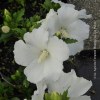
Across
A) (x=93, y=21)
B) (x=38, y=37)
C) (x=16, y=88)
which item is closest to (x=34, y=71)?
(x=38, y=37)

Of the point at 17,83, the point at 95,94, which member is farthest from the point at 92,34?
the point at 17,83

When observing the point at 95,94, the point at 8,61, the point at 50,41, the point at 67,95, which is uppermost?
the point at 50,41

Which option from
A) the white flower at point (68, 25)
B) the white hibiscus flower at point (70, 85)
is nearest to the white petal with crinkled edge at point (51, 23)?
the white flower at point (68, 25)

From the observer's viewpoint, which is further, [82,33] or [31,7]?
[31,7]

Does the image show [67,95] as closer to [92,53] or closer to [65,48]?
[65,48]

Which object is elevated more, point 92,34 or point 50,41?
point 50,41

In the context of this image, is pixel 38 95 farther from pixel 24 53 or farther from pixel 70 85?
pixel 24 53
